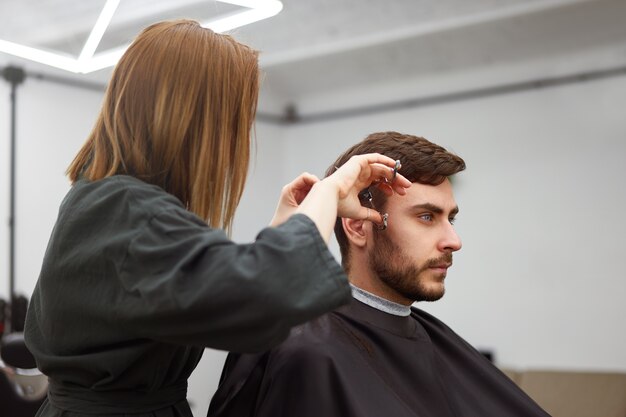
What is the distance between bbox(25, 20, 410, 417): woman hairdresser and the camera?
1.05 meters

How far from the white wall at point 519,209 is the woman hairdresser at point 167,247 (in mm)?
3887

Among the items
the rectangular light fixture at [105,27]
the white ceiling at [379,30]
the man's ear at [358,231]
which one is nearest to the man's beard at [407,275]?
the man's ear at [358,231]

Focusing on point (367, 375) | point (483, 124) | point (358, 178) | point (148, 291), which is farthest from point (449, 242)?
point (483, 124)

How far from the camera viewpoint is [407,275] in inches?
80.4

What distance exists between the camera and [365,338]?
1968 millimetres

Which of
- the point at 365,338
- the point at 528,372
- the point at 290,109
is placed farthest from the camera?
the point at 290,109

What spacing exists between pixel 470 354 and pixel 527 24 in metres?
3.86


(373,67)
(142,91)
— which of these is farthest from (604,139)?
(142,91)

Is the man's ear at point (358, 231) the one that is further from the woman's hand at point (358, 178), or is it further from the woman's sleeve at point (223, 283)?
the woman's sleeve at point (223, 283)

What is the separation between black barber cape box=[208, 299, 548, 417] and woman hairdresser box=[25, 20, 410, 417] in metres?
0.34

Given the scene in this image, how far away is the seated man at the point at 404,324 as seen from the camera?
5.90ft

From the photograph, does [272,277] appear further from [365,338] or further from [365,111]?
[365,111]

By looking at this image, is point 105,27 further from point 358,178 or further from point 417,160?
point 358,178

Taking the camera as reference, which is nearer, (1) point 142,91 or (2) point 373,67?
(1) point 142,91
